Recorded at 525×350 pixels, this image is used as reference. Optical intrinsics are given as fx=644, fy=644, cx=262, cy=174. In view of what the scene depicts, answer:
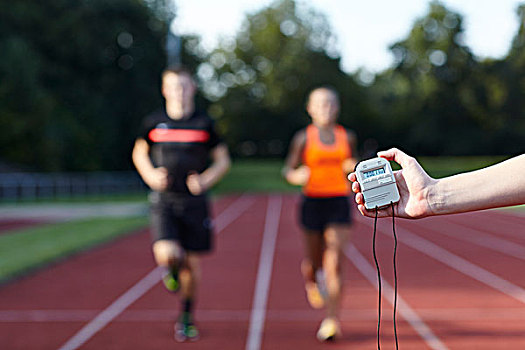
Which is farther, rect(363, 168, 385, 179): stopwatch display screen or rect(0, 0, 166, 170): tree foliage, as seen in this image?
rect(0, 0, 166, 170): tree foliage

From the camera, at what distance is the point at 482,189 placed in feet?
5.93

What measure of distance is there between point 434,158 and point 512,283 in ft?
121

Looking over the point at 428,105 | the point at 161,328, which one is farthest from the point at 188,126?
the point at 428,105

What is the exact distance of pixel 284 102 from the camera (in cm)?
4694

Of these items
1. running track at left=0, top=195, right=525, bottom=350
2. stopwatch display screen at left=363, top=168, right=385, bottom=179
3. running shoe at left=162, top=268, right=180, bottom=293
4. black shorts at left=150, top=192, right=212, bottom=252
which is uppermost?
stopwatch display screen at left=363, top=168, right=385, bottom=179

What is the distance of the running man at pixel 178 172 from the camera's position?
14.8 ft

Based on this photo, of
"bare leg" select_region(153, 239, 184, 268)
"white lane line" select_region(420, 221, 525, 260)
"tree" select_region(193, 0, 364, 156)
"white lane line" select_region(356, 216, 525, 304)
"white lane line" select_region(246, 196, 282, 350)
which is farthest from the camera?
"tree" select_region(193, 0, 364, 156)

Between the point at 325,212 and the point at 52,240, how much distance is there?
7217 mm

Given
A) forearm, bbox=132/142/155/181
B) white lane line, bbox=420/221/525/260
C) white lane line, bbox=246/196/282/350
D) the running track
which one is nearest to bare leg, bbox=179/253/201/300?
the running track

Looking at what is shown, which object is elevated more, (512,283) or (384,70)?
(384,70)

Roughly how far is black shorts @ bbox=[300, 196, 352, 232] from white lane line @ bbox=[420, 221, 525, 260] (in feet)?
18.1

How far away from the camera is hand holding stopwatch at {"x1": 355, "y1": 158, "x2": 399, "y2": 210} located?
1.93 m

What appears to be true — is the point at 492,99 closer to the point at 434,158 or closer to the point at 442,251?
the point at 434,158

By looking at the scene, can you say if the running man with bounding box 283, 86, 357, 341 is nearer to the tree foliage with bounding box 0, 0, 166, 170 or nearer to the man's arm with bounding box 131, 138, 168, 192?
the man's arm with bounding box 131, 138, 168, 192
